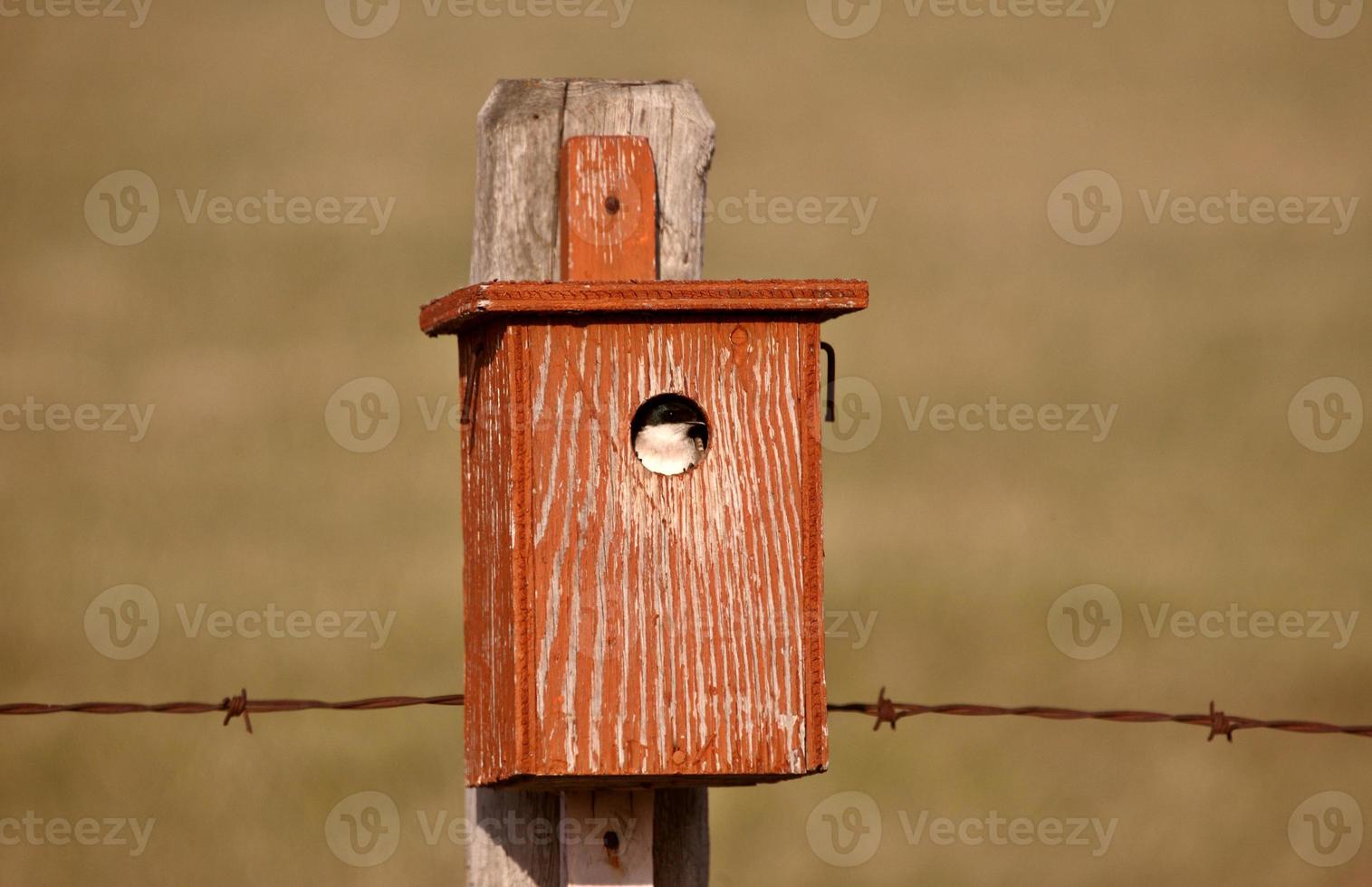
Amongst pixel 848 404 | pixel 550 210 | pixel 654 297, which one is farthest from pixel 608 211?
pixel 848 404

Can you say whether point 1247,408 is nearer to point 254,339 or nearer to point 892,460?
point 892,460

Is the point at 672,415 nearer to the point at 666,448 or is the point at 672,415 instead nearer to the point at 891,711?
the point at 666,448

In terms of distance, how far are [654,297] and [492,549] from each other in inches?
20.9

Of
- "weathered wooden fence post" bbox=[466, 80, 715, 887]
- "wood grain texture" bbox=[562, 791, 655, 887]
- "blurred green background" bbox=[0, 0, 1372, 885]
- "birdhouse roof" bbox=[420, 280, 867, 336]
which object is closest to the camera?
"birdhouse roof" bbox=[420, 280, 867, 336]

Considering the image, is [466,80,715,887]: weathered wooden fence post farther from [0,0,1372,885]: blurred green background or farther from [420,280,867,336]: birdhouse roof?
[0,0,1372,885]: blurred green background

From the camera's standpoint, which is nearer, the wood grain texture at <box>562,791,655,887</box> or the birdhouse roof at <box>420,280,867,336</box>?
the birdhouse roof at <box>420,280,867,336</box>

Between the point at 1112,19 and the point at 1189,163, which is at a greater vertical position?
the point at 1112,19

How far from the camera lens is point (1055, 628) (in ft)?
31.8

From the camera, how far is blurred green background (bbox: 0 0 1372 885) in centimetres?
841

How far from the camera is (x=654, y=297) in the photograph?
119 inches

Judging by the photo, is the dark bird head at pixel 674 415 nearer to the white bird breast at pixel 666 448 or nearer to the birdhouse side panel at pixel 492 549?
the white bird breast at pixel 666 448

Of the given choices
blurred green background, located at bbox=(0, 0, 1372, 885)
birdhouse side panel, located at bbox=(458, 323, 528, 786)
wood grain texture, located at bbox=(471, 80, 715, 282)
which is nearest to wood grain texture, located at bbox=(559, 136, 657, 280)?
wood grain texture, located at bbox=(471, 80, 715, 282)

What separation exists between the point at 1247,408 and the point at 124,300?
713 centimetres

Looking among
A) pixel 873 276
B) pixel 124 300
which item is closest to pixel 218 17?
pixel 124 300
